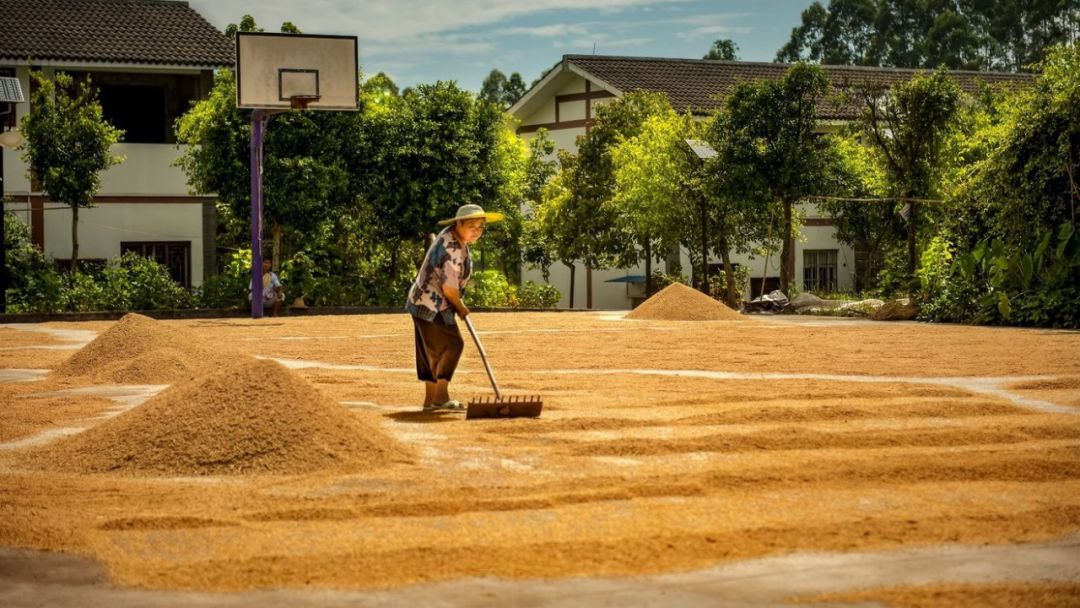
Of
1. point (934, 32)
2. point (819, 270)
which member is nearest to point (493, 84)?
point (934, 32)

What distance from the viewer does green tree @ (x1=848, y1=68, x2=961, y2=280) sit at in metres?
30.0

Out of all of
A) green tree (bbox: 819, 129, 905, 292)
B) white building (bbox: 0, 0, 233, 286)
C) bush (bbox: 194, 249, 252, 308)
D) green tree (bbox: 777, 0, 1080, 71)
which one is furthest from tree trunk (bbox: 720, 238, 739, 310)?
green tree (bbox: 777, 0, 1080, 71)

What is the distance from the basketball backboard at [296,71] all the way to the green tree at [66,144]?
3.80 meters

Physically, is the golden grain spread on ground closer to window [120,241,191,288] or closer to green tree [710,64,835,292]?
green tree [710,64,835,292]

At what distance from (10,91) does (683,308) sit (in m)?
14.5

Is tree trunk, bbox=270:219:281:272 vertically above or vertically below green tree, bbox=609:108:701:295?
below

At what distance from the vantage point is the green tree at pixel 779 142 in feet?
108

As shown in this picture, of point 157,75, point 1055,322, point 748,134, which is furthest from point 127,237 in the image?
point 1055,322

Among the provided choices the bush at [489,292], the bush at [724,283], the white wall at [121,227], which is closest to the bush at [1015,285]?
the bush at [724,283]

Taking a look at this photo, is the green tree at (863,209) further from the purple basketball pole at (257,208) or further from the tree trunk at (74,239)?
the tree trunk at (74,239)

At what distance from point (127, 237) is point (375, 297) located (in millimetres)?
5912

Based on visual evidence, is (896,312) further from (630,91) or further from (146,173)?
(146,173)

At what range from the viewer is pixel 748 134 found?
33156 mm

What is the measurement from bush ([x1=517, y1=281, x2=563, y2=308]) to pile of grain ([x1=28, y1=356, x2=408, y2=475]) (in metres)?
27.0
